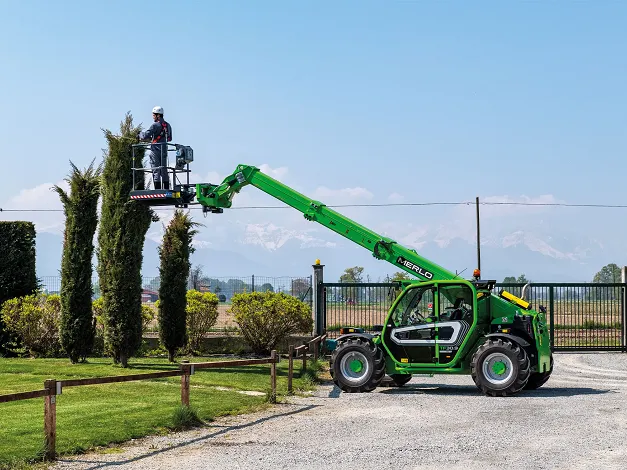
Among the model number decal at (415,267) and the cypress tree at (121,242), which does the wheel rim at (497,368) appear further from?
the cypress tree at (121,242)

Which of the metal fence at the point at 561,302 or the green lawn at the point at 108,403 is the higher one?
the metal fence at the point at 561,302

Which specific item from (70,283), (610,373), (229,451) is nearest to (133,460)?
(229,451)

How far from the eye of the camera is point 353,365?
16734mm

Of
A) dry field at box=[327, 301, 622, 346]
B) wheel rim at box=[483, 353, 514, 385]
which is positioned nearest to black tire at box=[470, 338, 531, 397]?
wheel rim at box=[483, 353, 514, 385]

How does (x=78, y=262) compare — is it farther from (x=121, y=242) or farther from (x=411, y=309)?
(x=411, y=309)

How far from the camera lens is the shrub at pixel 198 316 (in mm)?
25500

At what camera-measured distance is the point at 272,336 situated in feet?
82.0

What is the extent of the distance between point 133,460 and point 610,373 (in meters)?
14.5

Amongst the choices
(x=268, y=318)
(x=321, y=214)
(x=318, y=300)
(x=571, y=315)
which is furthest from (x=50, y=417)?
(x=571, y=315)

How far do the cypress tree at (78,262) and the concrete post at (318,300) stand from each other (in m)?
6.75

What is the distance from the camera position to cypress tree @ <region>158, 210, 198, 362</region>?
75.0 feet

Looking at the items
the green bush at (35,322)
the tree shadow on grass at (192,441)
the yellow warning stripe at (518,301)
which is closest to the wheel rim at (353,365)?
the tree shadow on grass at (192,441)

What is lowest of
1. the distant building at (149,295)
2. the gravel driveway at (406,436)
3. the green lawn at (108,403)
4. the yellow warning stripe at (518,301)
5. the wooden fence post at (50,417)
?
the gravel driveway at (406,436)

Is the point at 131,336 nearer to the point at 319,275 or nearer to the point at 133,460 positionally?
the point at 319,275
